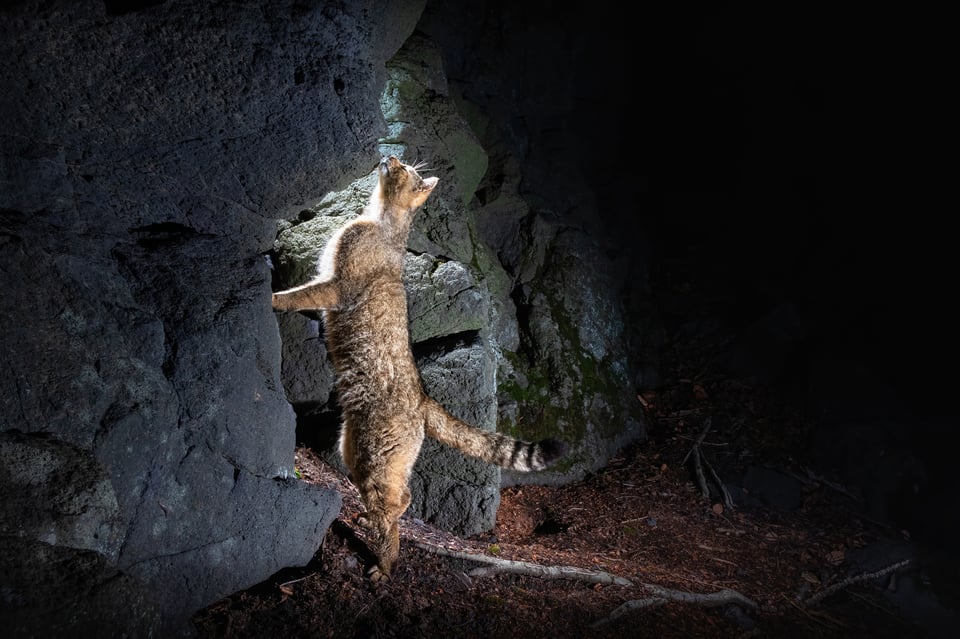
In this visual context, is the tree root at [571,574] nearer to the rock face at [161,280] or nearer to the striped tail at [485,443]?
the striped tail at [485,443]

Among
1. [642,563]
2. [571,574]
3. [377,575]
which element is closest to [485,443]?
[377,575]

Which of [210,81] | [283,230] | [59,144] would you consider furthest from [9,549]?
[283,230]

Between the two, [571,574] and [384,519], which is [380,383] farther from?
[571,574]

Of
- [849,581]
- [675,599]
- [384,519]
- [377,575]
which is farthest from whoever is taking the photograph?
[849,581]

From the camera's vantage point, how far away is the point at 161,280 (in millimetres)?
3770

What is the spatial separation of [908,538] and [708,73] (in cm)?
1057

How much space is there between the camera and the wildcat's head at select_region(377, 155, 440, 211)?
5.46 meters

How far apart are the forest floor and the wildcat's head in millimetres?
2740

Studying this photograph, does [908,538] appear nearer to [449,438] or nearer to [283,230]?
[449,438]

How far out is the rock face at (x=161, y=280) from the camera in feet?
9.70

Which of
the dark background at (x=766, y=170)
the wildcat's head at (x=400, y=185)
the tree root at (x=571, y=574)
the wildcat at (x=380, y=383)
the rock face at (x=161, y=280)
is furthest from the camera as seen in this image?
the dark background at (x=766, y=170)

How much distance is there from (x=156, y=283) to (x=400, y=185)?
2.51 metres

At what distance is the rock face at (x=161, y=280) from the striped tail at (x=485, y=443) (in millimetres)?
1026

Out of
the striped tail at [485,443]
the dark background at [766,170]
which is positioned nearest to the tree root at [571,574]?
the striped tail at [485,443]
